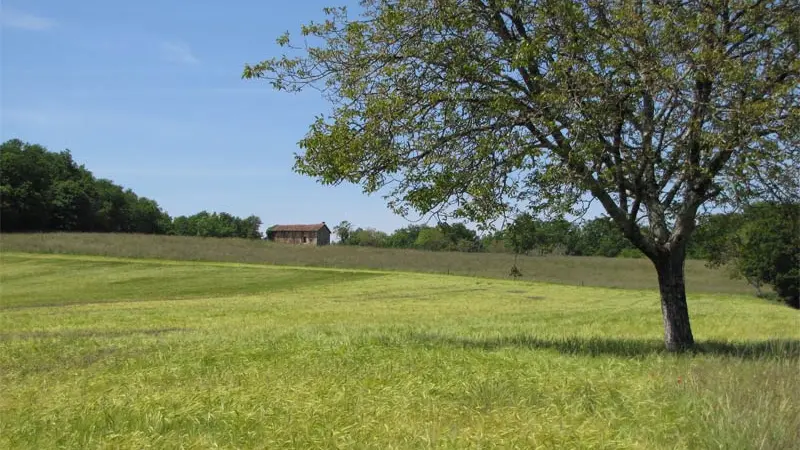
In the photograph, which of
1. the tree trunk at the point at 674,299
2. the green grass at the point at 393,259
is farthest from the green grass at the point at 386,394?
the green grass at the point at 393,259

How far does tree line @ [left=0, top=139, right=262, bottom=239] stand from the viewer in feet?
336

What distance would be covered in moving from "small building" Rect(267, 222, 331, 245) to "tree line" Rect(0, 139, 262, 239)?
109ft

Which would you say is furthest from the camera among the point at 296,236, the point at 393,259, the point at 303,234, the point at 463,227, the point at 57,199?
the point at 296,236

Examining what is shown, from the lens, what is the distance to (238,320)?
22.6 m


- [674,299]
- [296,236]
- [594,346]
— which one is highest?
[296,236]

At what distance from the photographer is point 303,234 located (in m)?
164

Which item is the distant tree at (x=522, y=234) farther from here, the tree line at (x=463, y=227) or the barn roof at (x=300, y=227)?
the barn roof at (x=300, y=227)

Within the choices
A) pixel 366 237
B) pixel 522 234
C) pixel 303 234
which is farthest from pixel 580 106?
pixel 366 237

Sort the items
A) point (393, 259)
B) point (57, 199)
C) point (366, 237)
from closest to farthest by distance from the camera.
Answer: point (393, 259), point (57, 199), point (366, 237)

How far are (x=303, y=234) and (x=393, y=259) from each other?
266 ft

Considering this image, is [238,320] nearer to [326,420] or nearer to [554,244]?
[554,244]

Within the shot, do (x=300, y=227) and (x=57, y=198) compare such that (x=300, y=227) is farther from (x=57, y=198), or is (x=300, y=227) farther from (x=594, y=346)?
(x=594, y=346)

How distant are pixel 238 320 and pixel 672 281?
589 inches

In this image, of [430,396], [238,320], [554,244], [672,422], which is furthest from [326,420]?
[238,320]
